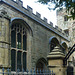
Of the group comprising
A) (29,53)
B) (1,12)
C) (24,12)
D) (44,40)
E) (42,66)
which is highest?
(24,12)

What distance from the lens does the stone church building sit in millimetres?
9664

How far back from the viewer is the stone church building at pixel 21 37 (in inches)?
380

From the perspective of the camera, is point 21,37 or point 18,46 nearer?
point 18,46

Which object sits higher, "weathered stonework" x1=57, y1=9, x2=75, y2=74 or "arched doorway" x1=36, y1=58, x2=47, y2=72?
"weathered stonework" x1=57, y1=9, x2=75, y2=74

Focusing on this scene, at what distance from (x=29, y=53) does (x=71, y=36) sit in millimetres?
11335

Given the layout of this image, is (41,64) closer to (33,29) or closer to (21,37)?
(33,29)

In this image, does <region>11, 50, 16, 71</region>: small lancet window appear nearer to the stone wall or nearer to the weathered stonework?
the stone wall

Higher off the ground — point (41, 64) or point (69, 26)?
point (69, 26)

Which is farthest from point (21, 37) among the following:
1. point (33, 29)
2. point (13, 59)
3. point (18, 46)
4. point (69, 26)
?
point (69, 26)

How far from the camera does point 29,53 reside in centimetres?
1291

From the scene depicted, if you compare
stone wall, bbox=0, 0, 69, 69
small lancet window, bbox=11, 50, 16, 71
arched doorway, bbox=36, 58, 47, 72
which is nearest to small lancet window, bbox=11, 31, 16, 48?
small lancet window, bbox=11, 50, 16, 71

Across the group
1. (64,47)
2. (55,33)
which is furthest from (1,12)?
(64,47)

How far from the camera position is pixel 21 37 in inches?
493

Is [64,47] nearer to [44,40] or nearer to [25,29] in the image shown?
[44,40]
